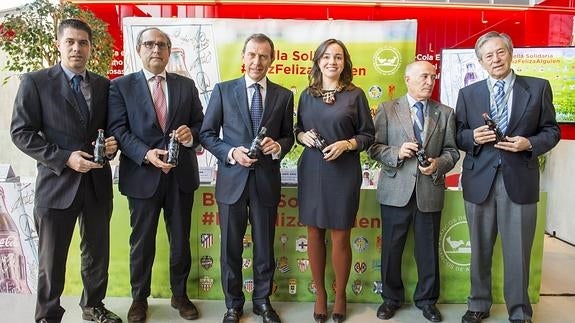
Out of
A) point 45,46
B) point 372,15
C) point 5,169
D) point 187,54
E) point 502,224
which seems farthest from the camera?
point 372,15

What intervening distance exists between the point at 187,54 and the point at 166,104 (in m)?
1.71

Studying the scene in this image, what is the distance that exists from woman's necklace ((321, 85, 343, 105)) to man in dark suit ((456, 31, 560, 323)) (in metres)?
0.78

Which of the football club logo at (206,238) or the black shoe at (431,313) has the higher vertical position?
the football club logo at (206,238)

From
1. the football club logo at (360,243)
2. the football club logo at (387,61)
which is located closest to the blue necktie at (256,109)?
the football club logo at (360,243)

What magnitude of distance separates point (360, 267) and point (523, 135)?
140 centimetres

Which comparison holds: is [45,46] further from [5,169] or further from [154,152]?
[154,152]

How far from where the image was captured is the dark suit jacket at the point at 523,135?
271 centimetres

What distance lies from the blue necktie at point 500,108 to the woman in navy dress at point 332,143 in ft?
2.37

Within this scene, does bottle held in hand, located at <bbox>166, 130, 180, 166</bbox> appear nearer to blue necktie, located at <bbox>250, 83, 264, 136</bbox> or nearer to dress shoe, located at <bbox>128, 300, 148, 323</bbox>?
blue necktie, located at <bbox>250, 83, 264, 136</bbox>

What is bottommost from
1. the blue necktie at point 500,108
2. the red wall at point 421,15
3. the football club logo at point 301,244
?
the football club logo at point 301,244

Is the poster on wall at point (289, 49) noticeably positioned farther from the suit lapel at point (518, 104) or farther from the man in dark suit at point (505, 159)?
the suit lapel at point (518, 104)

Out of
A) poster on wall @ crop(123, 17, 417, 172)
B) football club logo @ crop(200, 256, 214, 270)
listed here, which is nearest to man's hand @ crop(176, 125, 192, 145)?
football club logo @ crop(200, 256, 214, 270)

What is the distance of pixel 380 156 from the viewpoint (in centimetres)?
294

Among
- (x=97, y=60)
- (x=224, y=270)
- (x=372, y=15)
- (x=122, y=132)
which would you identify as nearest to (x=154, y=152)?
(x=122, y=132)
